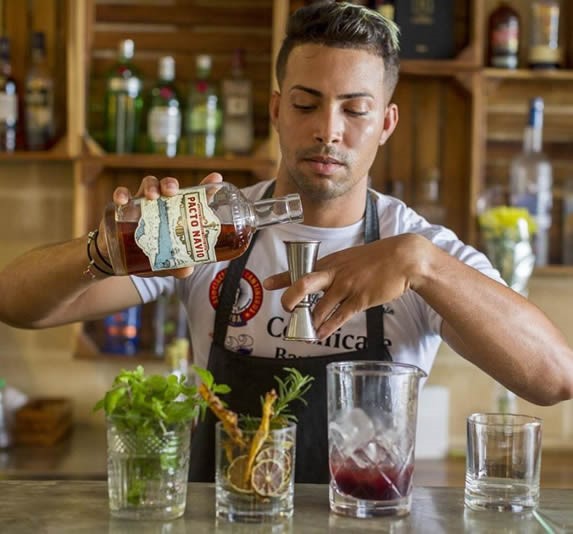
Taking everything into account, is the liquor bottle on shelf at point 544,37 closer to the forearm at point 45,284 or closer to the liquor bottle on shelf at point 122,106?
the liquor bottle on shelf at point 122,106

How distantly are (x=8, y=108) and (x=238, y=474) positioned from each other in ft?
6.55

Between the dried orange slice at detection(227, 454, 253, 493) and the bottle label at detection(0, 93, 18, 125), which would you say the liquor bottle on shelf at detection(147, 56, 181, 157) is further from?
the dried orange slice at detection(227, 454, 253, 493)

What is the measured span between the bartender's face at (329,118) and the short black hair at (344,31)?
0.02m

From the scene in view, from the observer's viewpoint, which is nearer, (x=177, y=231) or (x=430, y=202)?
(x=177, y=231)

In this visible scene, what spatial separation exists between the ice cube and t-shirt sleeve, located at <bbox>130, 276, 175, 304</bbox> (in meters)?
0.72

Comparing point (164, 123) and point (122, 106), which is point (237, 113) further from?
point (122, 106)

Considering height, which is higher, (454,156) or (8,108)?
(8,108)

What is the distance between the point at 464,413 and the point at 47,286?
5.76ft

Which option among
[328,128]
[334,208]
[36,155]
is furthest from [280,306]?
[36,155]

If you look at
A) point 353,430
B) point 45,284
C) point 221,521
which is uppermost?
point 45,284

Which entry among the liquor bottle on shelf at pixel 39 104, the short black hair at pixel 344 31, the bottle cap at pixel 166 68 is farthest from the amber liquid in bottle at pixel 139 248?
the liquor bottle on shelf at pixel 39 104

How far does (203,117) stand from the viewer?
2863 mm

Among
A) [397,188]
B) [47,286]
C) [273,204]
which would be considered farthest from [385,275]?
[397,188]

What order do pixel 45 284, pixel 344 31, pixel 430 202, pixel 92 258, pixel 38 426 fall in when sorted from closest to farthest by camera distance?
1. pixel 92 258
2. pixel 45 284
3. pixel 344 31
4. pixel 38 426
5. pixel 430 202
